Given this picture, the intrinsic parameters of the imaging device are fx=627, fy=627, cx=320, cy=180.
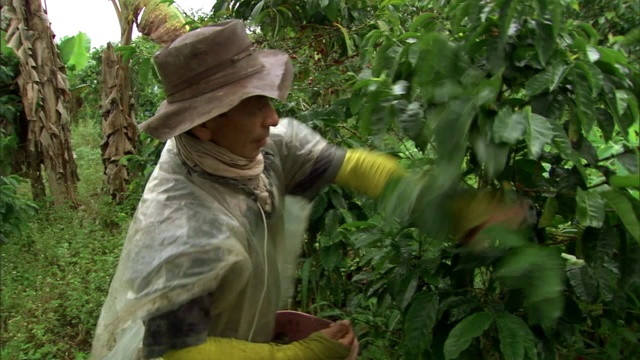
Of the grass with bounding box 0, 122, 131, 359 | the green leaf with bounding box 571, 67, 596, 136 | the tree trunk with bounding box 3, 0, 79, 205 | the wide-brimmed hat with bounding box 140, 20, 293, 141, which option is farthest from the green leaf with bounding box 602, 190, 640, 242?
the tree trunk with bounding box 3, 0, 79, 205

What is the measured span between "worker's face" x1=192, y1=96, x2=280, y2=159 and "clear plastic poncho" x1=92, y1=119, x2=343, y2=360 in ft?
0.33

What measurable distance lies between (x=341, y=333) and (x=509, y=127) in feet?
2.50

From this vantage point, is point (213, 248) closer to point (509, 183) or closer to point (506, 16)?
point (509, 183)

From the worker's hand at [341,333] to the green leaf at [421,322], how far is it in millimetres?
197

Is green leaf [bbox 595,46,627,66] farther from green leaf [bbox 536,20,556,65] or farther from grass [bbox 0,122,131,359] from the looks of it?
grass [bbox 0,122,131,359]

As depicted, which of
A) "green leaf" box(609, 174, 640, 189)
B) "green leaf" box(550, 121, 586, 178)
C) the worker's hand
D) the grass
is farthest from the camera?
the grass

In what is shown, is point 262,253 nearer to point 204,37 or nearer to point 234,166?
point 234,166

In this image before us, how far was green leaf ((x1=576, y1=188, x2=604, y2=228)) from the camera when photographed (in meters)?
1.24

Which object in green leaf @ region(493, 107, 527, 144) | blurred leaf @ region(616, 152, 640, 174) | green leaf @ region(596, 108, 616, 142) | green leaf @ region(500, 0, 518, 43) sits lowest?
blurred leaf @ region(616, 152, 640, 174)

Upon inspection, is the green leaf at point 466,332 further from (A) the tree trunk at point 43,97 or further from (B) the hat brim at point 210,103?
(A) the tree trunk at point 43,97

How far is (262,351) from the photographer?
60.4 inches

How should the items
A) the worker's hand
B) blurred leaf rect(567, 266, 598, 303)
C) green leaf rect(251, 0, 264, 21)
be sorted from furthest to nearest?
1. green leaf rect(251, 0, 264, 21)
2. the worker's hand
3. blurred leaf rect(567, 266, 598, 303)

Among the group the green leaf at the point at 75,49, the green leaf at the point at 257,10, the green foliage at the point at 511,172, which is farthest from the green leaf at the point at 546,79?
the green leaf at the point at 257,10

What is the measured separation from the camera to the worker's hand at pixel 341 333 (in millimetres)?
1656
